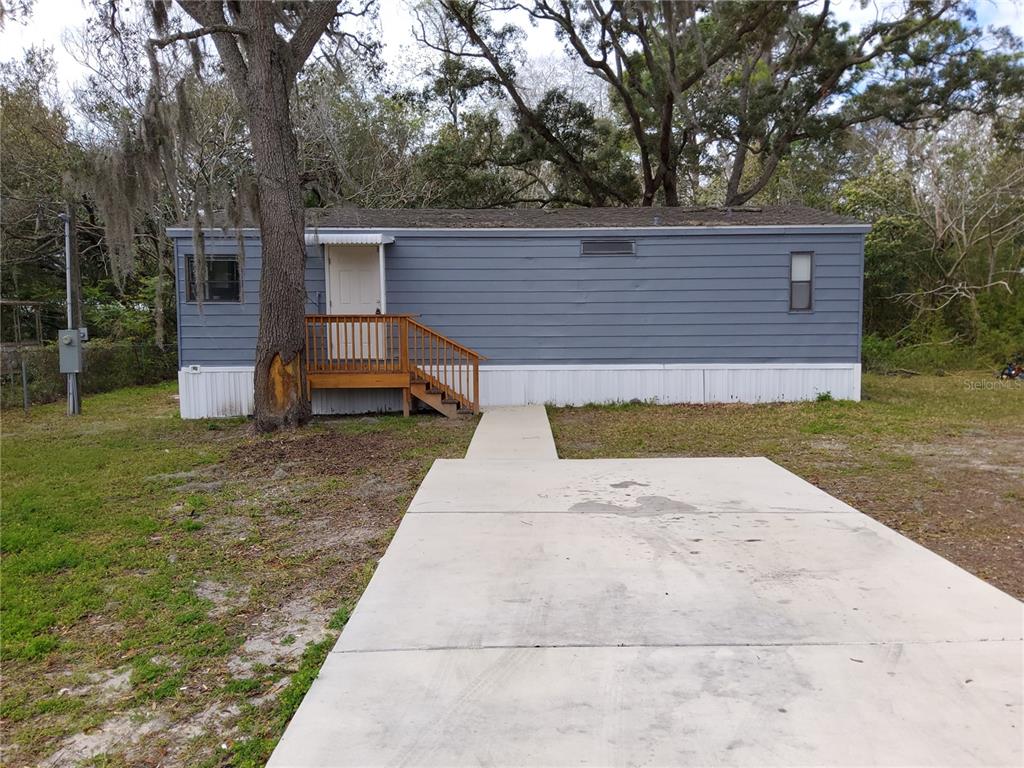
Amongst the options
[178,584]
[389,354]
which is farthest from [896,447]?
[178,584]

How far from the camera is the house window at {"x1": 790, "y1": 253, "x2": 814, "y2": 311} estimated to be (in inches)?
456

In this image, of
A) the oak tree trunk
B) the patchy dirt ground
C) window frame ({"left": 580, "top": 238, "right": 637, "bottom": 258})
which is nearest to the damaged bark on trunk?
the oak tree trunk

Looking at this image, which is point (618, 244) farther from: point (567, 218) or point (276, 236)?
point (276, 236)

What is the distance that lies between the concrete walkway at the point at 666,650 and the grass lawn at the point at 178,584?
1.09 feet

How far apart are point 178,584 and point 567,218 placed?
30.0 ft

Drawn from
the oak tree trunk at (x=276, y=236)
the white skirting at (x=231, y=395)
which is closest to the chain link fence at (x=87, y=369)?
the white skirting at (x=231, y=395)

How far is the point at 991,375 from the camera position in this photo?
15.9m

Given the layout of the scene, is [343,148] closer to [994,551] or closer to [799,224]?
[799,224]

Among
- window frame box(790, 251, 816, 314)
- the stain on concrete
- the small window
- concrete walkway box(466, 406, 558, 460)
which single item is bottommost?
concrete walkway box(466, 406, 558, 460)

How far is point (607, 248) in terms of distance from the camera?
11.6 m

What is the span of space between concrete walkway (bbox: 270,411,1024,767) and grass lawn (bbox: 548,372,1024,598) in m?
0.52

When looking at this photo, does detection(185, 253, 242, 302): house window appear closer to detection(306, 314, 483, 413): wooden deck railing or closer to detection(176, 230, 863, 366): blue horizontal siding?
detection(176, 230, 863, 366): blue horizontal siding

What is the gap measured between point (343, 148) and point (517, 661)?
57.7 ft

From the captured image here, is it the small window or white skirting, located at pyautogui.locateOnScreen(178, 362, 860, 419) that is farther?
white skirting, located at pyautogui.locateOnScreen(178, 362, 860, 419)
